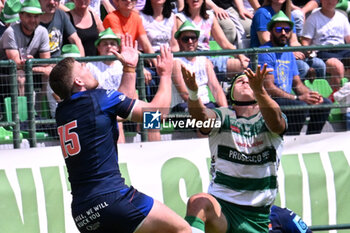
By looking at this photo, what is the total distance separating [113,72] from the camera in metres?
9.07

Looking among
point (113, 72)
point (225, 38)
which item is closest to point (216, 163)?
point (113, 72)

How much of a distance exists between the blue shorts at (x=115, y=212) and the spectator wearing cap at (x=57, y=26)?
409 cm

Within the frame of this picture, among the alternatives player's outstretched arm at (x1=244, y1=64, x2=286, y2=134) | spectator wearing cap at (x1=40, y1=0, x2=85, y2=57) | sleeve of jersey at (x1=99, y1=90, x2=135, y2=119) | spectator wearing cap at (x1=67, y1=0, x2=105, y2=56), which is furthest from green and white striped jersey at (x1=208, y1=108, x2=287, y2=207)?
spectator wearing cap at (x1=67, y1=0, x2=105, y2=56)

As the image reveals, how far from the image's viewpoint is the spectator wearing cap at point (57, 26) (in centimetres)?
980

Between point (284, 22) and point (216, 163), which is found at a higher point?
point (284, 22)

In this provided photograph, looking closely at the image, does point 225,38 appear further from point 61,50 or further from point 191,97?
point 191,97

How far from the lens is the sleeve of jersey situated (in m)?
6.15

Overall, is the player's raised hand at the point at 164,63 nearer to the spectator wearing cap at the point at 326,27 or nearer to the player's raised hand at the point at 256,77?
the player's raised hand at the point at 256,77

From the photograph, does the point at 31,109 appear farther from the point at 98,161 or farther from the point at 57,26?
the point at 98,161

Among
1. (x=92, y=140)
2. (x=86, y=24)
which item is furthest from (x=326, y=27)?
(x=92, y=140)

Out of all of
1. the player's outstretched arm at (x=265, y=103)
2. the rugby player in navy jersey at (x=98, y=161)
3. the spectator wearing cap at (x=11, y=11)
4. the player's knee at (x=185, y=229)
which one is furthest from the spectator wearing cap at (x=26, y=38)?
the player's knee at (x=185, y=229)

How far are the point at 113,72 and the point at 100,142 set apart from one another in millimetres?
3037

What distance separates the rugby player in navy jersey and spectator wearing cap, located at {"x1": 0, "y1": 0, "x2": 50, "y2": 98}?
317cm

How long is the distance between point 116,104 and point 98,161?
1.51 feet
